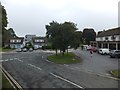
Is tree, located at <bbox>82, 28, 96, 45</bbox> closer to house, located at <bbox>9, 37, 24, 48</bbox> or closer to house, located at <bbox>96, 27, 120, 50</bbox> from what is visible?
house, located at <bbox>96, 27, 120, 50</bbox>

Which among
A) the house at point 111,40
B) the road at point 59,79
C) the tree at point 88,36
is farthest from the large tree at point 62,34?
the tree at point 88,36

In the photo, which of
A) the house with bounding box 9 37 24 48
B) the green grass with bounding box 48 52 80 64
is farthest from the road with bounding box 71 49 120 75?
the house with bounding box 9 37 24 48

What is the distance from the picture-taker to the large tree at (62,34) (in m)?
48.5

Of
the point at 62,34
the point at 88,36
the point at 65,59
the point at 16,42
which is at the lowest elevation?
the point at 65,59

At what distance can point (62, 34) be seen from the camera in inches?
1909

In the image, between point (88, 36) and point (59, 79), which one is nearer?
point (59, 79)

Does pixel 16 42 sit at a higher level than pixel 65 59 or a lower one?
higher

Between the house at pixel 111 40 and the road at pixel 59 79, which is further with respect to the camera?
the house at pixel 111 40

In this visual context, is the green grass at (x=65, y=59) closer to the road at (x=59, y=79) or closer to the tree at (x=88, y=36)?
the road at (x=59, y=79)

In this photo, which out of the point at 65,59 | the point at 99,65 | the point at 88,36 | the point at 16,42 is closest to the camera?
the point at 99,65

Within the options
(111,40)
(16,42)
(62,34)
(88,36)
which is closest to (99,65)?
(62,34)

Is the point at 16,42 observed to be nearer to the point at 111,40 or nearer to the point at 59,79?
the point at 111,40

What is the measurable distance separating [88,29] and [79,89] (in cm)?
9418

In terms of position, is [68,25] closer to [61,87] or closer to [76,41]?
[76,41]
